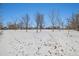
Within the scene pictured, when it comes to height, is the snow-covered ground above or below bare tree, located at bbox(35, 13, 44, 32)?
below

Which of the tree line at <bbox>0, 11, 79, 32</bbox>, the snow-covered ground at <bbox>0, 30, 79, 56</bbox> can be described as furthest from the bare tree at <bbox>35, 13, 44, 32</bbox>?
the snow-covered ground at <bbox>0, 30, 79, 56</bbox>

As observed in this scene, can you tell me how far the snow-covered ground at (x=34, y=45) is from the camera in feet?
49.3

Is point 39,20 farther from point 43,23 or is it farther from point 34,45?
point 34,45

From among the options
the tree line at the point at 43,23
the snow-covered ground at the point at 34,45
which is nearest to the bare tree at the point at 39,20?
the tree line at the point at 43,23

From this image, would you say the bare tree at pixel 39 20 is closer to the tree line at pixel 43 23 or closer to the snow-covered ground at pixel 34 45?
the tree line at pixel 43 23

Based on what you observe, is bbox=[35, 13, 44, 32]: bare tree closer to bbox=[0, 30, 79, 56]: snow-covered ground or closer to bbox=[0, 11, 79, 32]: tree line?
bbox=[0, 11, 79, 32]: tree line

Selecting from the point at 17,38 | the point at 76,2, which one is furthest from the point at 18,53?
the point at 76,2

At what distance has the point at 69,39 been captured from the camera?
15062mm

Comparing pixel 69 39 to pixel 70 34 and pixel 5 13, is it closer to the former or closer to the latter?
pixel 70 34

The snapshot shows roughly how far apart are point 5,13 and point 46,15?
2.14 ft

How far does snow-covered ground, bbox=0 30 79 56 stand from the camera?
15031 mm

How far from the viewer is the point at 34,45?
15047mm

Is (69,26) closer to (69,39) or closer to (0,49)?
(69,39)

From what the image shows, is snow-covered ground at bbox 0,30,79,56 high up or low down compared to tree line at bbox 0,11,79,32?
down
